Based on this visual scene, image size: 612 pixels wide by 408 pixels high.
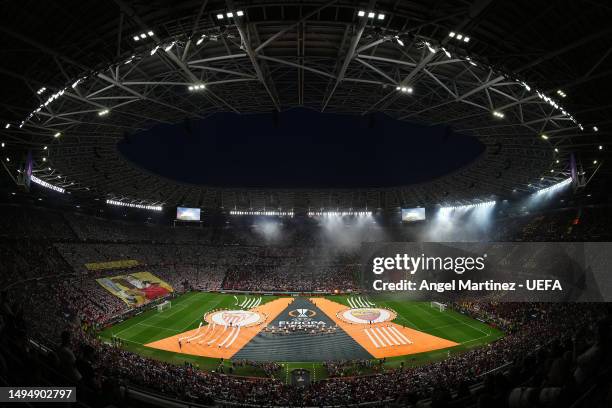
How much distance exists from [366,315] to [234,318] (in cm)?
1676

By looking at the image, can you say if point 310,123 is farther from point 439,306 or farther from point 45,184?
point 45,184

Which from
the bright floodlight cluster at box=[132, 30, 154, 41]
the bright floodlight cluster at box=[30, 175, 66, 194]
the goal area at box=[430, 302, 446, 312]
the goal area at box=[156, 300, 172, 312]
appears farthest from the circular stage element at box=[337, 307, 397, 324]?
the bright floodlight cluster at box=[30, 175, 66, 194]

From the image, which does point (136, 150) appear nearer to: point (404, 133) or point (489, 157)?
point (404, 133)

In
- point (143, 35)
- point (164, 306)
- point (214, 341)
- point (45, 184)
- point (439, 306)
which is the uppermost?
point (143, 35)

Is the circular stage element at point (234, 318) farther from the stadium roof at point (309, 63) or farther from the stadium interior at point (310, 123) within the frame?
the stadium roof at point (309, 63)

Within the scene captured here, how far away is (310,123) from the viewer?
50.0 metres

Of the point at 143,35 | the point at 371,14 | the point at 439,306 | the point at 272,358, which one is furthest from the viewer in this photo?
the point at 439,306

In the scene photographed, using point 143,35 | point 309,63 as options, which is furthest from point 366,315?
point 143,35

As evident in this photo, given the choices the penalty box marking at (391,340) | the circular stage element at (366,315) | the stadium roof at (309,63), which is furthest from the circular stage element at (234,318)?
the stadium roof at (309,63)

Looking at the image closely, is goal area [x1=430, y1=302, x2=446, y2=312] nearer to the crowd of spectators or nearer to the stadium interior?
the stadium interior

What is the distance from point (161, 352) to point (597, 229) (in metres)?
51.3

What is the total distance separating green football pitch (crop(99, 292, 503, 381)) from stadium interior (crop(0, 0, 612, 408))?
0.99 feet

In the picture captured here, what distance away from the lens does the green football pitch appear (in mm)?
29031

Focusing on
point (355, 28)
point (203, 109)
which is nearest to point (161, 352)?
point (203, 109)
